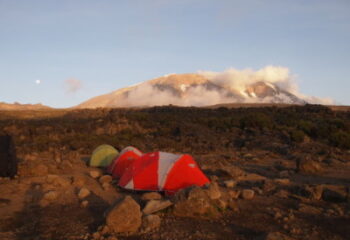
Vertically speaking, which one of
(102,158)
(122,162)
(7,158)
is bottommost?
(102,158)

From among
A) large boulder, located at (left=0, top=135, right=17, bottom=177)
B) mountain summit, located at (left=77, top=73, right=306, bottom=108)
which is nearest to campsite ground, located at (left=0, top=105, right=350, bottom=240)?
large boulder, located at (left=0, top=135, right=17, bottom=177)

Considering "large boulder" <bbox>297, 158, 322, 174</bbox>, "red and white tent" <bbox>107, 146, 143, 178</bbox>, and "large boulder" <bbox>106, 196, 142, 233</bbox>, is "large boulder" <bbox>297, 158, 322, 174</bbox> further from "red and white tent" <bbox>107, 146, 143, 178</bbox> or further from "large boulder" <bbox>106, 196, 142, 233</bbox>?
"large boulder" <bbox>106, 196, 142, 233</bbox>

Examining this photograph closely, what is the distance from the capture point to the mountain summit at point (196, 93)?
7062 cm

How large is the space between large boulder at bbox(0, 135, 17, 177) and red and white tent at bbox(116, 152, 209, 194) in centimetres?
337

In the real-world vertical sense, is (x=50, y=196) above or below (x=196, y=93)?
below

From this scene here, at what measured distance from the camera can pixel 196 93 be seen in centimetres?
7269

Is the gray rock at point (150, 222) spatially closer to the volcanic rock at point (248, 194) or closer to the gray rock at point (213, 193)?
the gray rock at point (213, 193)

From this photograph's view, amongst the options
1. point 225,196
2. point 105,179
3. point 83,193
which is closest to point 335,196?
point 225,196

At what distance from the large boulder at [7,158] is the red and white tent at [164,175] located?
11.0ft

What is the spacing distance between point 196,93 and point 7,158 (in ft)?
210

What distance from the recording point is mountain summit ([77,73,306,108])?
232 feet

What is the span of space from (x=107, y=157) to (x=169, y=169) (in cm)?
526

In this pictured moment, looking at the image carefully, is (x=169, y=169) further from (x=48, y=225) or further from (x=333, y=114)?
(x=333, y=114)

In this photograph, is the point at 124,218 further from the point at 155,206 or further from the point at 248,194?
the point at 248,194
